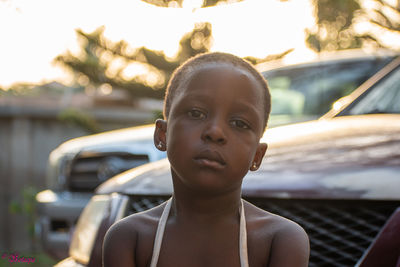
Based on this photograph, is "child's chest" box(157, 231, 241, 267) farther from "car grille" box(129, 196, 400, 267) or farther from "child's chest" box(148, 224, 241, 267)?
"car grille" box(129, 196, 400, 267)

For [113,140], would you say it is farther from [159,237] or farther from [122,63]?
[122,63]

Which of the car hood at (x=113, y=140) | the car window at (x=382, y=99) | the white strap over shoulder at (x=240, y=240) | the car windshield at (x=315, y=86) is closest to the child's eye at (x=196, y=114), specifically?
the white strap over shoulder at (x=240, y=240)

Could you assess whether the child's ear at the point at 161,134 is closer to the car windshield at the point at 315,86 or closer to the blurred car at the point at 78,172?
the car windshield at the point at 315,86

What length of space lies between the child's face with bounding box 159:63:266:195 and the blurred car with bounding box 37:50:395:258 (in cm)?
244

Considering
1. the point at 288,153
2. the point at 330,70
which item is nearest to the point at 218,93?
the point at 288,153

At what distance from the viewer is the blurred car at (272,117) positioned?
13.3 feet

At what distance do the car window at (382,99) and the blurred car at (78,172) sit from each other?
191cm

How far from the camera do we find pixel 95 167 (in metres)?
5.08

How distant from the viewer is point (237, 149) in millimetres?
1179

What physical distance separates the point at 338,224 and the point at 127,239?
2.35 feet

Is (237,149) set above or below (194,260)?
above

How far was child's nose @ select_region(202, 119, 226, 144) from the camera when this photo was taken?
1148mm

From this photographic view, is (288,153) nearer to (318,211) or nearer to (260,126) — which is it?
(318,211)

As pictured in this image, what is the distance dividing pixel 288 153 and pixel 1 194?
24.2 ft
